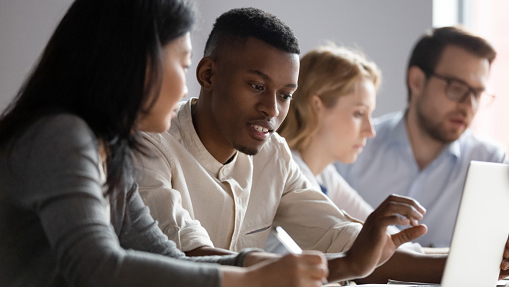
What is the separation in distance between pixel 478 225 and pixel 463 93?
183 cm

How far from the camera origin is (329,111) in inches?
98.7

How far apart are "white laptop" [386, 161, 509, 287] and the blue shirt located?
1531 millimetres

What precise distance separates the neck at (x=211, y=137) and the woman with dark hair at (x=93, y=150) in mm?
480

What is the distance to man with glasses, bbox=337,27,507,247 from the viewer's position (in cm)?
287

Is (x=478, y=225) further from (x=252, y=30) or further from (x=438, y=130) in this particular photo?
(x=438, y=130)

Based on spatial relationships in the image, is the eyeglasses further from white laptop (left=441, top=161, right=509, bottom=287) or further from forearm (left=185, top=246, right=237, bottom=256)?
forearm (left=185, top=246, right=237, bottom=256)

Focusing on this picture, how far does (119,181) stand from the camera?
3.34 ft

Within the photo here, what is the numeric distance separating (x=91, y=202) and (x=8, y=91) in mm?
1335

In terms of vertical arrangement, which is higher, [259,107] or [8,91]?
[259,107]

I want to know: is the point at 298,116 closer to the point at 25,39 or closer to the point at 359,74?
the point at 359,74

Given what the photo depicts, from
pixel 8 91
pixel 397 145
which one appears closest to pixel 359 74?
pixel 397 145

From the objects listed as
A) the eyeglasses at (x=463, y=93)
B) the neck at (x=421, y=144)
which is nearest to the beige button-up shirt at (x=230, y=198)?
the neck at (x=421, y=144)

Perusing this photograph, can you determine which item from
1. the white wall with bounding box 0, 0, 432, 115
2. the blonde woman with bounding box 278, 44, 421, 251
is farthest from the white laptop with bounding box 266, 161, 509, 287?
the white wall with bounding box 0, 0, 432, 115

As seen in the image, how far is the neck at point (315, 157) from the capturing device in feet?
8.00
